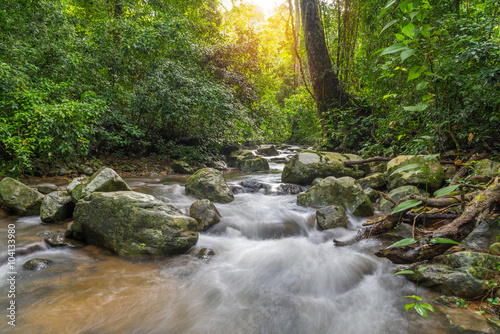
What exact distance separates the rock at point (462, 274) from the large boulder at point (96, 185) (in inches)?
172

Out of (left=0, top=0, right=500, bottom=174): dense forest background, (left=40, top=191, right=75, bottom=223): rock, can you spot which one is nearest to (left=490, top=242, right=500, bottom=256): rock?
(left=0, top=0, right=500, bottom=174): dense forest background

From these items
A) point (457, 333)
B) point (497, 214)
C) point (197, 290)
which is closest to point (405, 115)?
point (497, 214)

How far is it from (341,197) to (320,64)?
5644 mm

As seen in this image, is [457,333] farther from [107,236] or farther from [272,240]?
[107,236]

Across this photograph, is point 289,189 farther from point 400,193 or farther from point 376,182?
point 400,193

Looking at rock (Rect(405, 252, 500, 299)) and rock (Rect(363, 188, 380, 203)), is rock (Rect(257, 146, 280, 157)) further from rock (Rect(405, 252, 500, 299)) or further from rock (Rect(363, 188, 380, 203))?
rock (Rect(405, 252, 500, 299))

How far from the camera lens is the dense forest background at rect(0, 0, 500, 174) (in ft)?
12.1

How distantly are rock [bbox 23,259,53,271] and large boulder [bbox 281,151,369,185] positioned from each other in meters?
5.57

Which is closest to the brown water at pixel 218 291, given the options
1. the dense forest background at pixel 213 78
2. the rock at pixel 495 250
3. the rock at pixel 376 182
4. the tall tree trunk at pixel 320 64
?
the rock at pixel 495 250

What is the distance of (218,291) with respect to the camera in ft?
8.81

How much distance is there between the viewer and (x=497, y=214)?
2740mm

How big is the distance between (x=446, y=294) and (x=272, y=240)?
7.64 feet

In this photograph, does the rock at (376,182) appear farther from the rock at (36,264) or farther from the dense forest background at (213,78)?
the rock at (36,264)

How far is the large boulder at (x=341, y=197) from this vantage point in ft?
14.7
